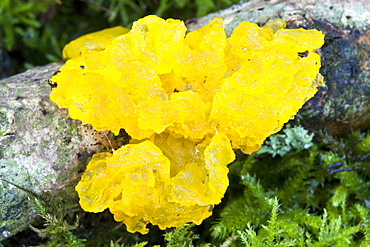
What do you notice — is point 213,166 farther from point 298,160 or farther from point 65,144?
point 298,160

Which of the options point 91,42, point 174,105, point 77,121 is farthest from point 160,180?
point 91,42

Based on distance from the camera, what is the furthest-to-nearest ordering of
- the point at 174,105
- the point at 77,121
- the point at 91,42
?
the point at 91,42 < the point at 77,121 < the point at 174,105

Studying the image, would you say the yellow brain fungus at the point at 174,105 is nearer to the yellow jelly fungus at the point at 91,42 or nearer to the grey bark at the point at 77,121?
the grey bark at the point at 77,121

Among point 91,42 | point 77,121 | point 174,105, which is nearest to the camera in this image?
point 174,105

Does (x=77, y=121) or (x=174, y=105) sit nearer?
(x=174, y=105)

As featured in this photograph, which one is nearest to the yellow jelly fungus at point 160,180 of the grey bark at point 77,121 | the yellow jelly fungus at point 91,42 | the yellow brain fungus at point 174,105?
the yellow brain fungus at point 174,105

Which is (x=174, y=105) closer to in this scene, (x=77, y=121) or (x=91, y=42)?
(x=77, y=121)

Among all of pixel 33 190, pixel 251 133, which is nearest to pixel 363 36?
pixel 251 133

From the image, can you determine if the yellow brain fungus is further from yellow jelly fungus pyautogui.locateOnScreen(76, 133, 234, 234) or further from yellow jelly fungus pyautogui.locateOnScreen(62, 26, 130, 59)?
yellow jelly fungus pyautogui.locateOnScreen(62, 26, 130, 59)
